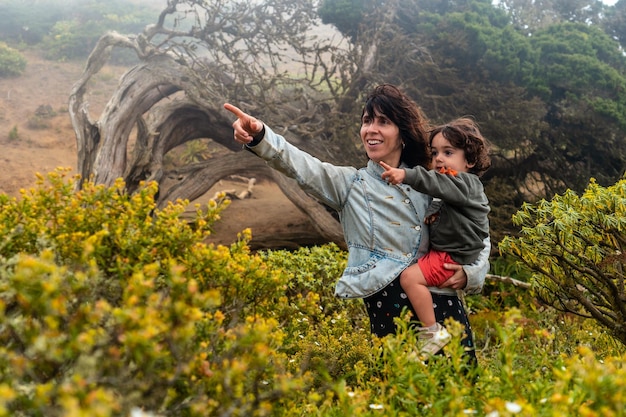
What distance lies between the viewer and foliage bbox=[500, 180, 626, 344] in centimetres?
333

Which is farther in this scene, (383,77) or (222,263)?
(383,77)

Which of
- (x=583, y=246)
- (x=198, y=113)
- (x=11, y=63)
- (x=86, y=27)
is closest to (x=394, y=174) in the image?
(x=583, y=246)

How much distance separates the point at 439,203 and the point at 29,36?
80.4 ft

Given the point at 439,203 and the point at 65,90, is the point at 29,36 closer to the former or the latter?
the point at 65,90

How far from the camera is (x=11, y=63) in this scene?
18953mm

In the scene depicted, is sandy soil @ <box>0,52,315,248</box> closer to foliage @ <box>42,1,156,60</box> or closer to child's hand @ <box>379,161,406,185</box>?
foliage @ <box>42,1,156,60</box>

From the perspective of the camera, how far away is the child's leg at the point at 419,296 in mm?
2531

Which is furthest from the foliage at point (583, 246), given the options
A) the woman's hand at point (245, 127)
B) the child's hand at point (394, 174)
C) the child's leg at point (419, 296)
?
the woman's hand at point (245, 127)

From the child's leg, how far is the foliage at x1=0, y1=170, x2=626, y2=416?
471mm

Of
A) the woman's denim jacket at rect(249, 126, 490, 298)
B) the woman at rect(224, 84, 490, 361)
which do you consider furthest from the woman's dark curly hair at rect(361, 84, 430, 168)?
the woman's denim jacket at rect(249, 126, 490, 298)

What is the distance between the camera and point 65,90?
18.8 metres

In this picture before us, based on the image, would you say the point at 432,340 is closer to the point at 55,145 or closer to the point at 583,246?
the point at 583,246

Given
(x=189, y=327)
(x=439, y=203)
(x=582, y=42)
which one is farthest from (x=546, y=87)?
(x=189, y=327)

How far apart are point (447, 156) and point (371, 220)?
531 mm
